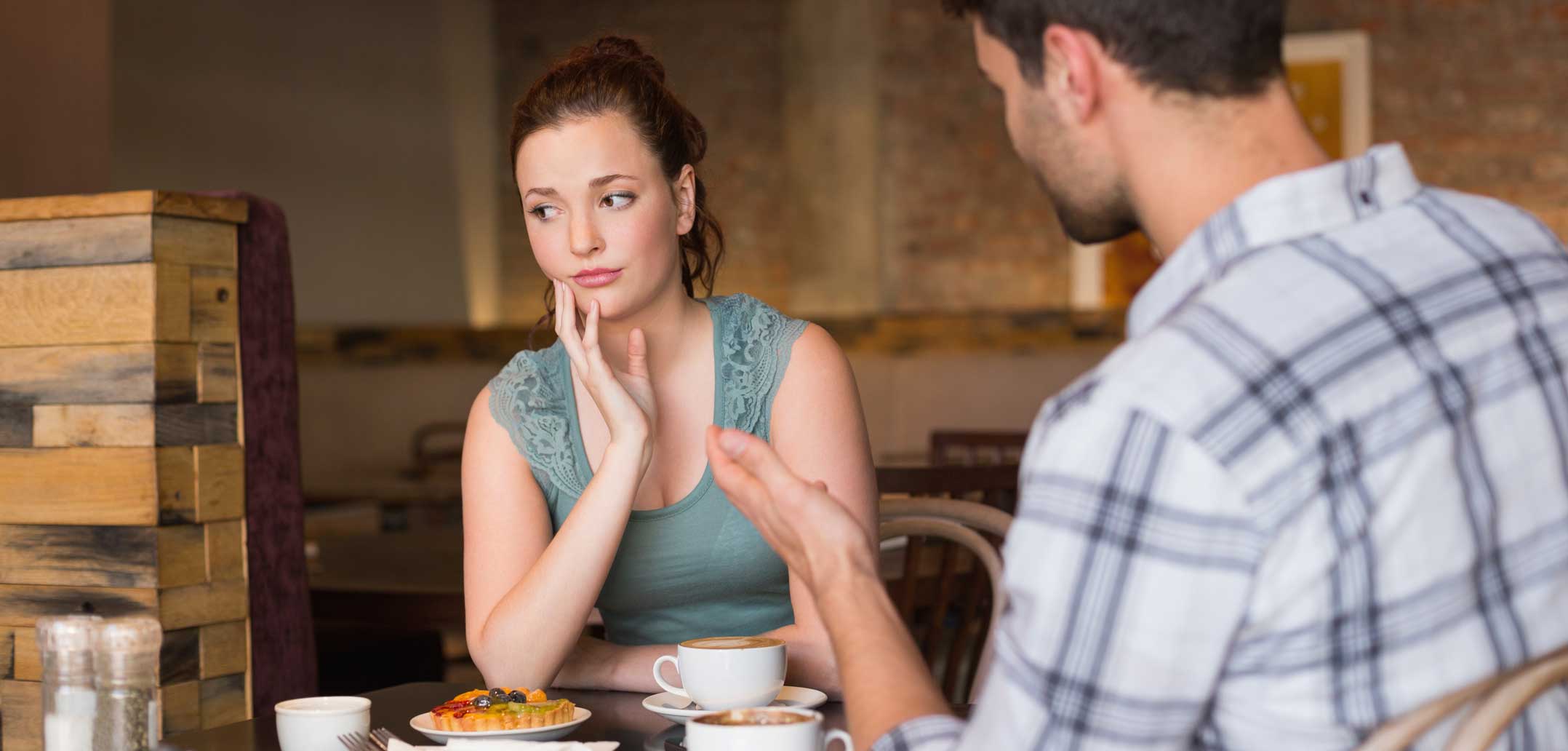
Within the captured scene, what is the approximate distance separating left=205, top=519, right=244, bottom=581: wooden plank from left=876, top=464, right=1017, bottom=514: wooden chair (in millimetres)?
943

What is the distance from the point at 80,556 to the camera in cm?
200

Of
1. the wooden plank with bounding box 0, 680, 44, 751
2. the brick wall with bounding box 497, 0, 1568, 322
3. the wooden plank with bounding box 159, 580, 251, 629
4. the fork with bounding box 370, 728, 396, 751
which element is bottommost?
the wooden plank with bounding box 0, 680, 44, 751

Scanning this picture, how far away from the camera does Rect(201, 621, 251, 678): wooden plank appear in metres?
2.05

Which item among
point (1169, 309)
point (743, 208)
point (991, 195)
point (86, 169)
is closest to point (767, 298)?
point (743, 208)

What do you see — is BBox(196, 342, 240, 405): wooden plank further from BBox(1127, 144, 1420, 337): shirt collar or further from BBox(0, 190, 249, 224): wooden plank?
BBox(1127, 144, 1420, 337): shirt collar

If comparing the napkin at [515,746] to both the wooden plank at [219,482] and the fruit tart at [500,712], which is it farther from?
the wooden plank at [219,482]

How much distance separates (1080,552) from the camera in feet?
2.49

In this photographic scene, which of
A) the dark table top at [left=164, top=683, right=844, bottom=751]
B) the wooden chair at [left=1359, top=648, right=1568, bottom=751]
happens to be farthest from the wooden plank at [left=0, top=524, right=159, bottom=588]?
the wooden chair at [left=1359, top=648, right=1568, bottom=751]

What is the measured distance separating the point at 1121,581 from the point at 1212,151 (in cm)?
29

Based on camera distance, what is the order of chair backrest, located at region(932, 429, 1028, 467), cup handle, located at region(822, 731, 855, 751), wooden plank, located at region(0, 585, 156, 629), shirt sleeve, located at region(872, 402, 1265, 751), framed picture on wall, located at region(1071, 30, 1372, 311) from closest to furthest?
1. shirt sleeve, located at region(872, 402, 1265, 751)
2. cup handle, located at region(822, 731, 855, 751)
3. wooden plank, located at region(0, 585, 156, 629)
4. chair backrest, located at region(932, 429, 1028, 467)
5. framed picture on wall, located at region(1071, 30, 1372, 311)

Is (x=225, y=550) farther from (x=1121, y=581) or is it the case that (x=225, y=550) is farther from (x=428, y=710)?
(x=1121, y=581)

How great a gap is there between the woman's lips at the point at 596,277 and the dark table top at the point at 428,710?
1.50 ft

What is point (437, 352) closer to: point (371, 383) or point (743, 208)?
point (371, 383)

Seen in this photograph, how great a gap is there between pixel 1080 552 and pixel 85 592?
1.68 m
